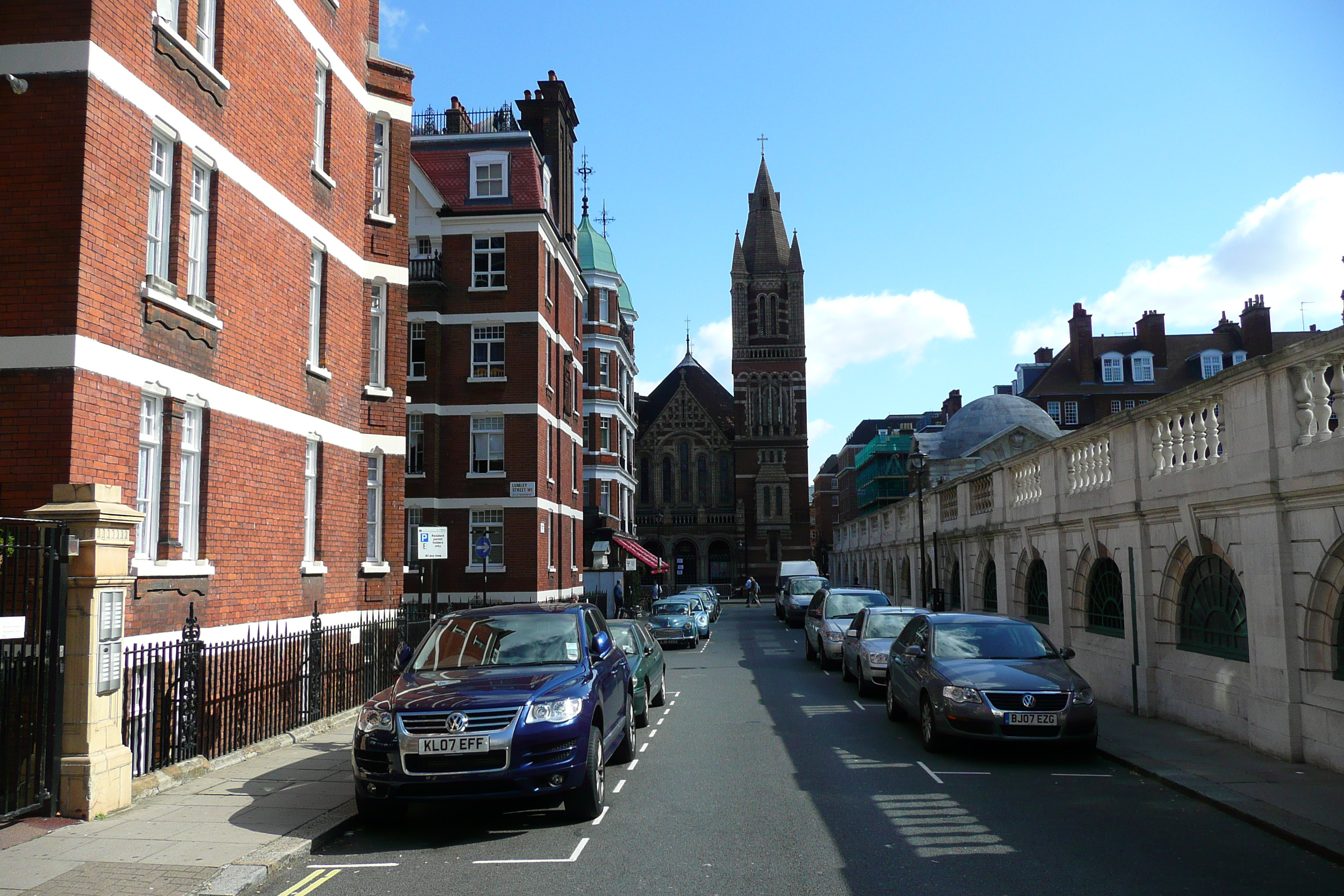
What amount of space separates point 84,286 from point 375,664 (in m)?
7.73

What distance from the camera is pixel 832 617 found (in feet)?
74.2

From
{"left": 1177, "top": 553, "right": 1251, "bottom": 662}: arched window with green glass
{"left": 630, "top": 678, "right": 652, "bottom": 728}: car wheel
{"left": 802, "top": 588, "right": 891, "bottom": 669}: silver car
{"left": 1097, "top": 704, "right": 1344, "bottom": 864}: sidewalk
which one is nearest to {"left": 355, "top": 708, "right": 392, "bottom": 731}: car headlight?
{"left": 630, "top": 678, "right": 652, "bottom": 728}: car wheel

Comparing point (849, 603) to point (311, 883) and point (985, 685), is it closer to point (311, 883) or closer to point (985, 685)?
point (985, 685)

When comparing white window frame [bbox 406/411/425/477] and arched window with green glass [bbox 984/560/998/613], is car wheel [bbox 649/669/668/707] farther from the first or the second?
white window frame [bbox 406/411/425/477]

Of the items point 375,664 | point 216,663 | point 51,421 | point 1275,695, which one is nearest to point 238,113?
point 51,421

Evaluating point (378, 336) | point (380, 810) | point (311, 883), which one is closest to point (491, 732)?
point (380, 810)

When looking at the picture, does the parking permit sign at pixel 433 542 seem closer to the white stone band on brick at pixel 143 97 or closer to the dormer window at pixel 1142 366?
the white stone band on brick at pixel 143 97

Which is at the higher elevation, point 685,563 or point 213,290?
point 213,290

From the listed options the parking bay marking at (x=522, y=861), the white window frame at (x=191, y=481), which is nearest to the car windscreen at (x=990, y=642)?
the parking bay marking at (x=522, y=861)

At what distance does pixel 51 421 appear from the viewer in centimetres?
977

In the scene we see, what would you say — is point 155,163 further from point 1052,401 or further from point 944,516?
point 1052,401

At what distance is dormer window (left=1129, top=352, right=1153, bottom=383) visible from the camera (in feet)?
224

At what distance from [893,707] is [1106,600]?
4.07 m

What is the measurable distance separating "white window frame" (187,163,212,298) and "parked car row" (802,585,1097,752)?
996 centimetres
